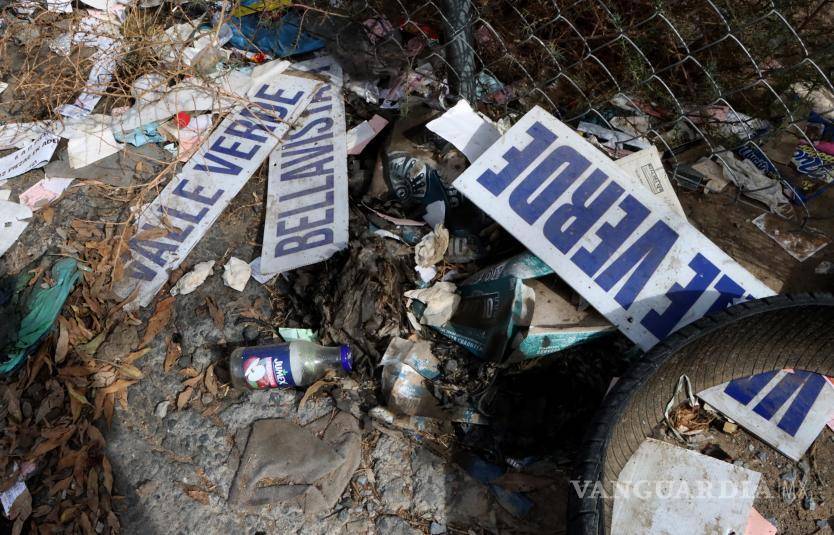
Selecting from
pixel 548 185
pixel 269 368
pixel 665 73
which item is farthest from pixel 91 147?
pixel 665 73

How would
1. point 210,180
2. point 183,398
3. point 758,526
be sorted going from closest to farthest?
point 758,526 → point 183,398 → point 210,180

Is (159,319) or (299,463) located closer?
(299,463)

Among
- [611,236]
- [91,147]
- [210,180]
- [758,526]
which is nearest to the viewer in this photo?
[758,526]

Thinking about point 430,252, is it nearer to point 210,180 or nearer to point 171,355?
point 171,355

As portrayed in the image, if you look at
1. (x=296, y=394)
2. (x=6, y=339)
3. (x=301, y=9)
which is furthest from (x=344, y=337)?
(x=301, y=9)

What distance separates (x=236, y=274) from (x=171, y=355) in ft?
1.17

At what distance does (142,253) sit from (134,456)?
79 cm

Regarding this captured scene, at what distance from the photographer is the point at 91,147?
2.79m

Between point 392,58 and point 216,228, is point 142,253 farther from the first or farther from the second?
point 392,58

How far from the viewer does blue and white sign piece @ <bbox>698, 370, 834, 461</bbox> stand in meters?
1.81

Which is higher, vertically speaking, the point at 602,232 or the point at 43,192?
the point at 602,232

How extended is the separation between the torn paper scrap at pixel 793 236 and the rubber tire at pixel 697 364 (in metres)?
0.48

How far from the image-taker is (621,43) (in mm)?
2389

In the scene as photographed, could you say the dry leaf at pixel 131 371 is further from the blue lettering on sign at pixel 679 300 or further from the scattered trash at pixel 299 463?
the blue lettering on sign at pixel 679 300
